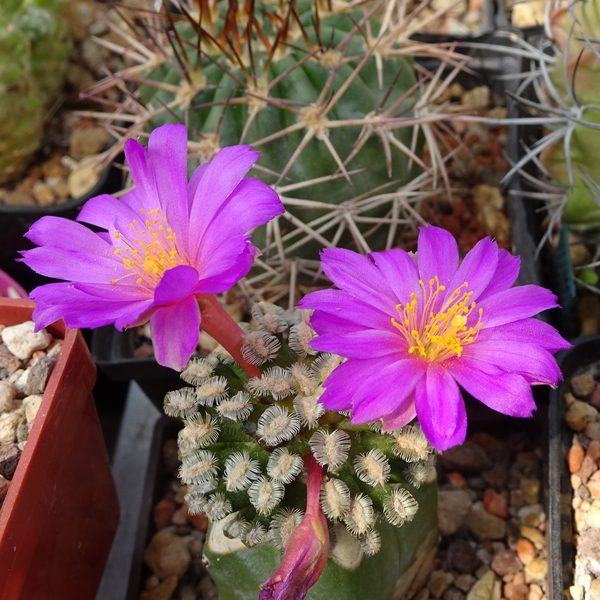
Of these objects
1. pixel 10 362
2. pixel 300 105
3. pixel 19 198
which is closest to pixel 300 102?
pixel 300 105

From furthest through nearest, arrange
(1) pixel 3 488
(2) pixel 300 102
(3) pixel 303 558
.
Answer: (2) pixel 300 102, (1) pixel 3 488, (3) pixel 303 558

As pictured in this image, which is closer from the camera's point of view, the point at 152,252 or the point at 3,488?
the point at 152,252

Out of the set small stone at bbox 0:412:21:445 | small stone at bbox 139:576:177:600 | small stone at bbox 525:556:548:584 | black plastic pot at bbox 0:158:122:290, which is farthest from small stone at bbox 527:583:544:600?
black plastic pot at bbox 0:158:122:290

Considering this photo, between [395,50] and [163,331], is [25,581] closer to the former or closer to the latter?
[163,331]

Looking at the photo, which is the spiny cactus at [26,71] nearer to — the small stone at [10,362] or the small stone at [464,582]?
the small stone at [10,362]

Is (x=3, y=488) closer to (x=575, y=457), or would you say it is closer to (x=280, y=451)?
(x=280, y=451)

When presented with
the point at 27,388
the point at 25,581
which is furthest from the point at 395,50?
the point at 25,581
